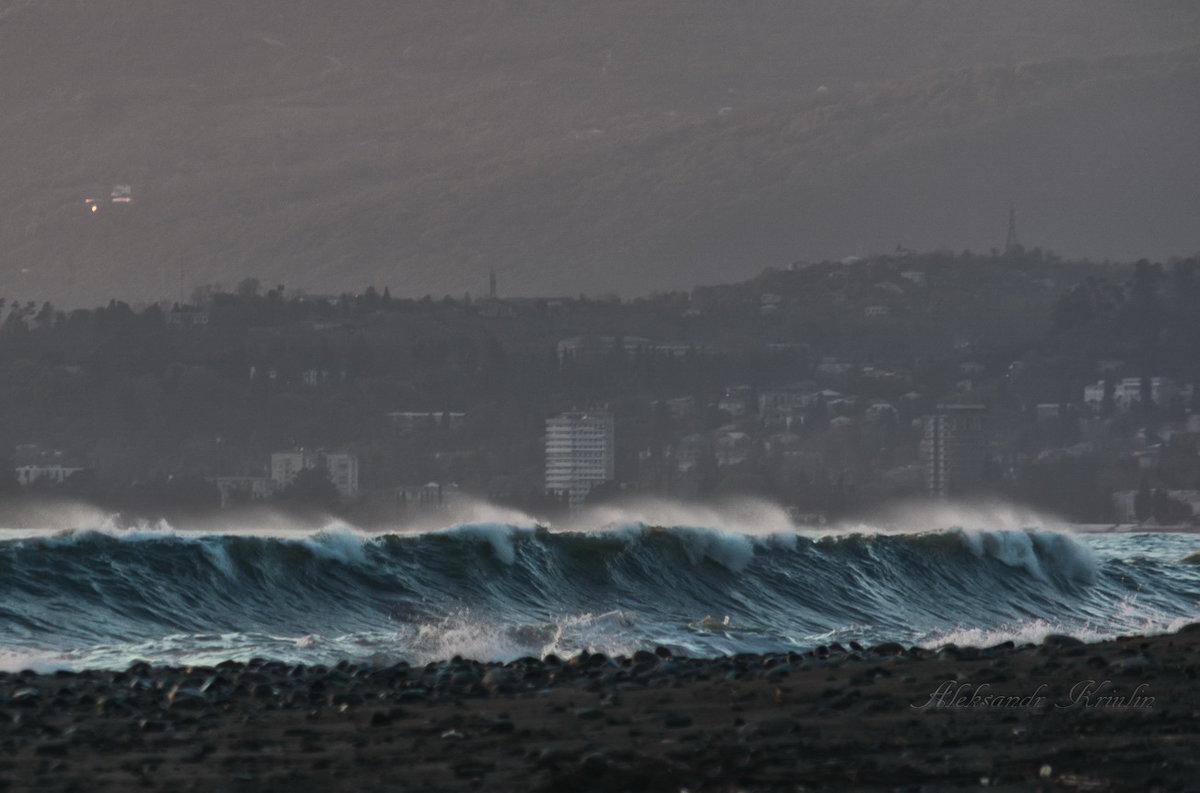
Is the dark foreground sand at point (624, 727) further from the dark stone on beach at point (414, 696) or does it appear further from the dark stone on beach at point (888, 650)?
the dark stone on beach at point (888, 650)

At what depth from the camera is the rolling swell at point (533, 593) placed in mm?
24328

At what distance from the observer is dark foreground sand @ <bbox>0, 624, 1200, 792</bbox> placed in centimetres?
1182

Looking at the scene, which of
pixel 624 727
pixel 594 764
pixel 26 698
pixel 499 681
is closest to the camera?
pixel 594 764

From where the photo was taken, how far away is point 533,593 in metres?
31.9

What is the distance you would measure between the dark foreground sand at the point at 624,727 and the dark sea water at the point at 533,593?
509 centimetres

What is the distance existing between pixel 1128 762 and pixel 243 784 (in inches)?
220

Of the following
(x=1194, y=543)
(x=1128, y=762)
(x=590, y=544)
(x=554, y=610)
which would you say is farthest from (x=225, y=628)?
(x=1194, y=543)

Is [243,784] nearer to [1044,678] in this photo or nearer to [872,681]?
[872,681]

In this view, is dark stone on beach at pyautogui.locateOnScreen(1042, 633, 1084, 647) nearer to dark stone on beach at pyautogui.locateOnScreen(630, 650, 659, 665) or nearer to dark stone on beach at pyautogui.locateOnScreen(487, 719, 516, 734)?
dark stone on beach at pyautogui.locateOnScreen(630, 650, 659, 665)

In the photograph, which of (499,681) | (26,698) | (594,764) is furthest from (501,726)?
(26,698)

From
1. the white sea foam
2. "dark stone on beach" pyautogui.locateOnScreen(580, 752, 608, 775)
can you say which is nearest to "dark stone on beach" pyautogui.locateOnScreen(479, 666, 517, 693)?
"dark stone on beach" pyautogui.locateOnScreen(580, 752, 608, 775)

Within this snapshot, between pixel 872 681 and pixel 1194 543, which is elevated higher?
pixel 872 681

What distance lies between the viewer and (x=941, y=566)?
1535 inches

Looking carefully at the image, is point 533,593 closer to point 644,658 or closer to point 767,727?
point 644,658
